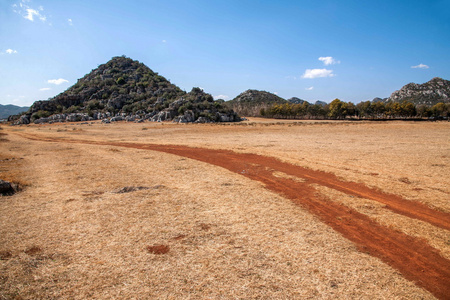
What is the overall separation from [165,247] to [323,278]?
4194mm

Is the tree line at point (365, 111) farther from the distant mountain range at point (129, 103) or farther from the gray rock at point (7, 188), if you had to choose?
the gray rock at point (7, 188)

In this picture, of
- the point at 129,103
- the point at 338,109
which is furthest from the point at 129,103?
the point at 338,109

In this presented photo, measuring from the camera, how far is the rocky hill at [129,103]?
3398 inches

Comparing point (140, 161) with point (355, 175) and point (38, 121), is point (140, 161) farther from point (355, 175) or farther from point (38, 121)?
point (38, 121)

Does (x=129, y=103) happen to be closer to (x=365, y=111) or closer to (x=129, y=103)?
(x=129, y=103)

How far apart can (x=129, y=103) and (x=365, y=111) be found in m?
118

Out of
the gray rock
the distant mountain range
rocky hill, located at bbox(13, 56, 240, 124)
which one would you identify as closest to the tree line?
the distant mountain range

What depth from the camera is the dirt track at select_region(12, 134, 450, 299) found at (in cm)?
571

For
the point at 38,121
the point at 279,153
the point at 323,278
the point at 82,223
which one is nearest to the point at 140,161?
the point at 82,223

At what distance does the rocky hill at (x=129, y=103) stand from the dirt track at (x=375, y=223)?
66.5m

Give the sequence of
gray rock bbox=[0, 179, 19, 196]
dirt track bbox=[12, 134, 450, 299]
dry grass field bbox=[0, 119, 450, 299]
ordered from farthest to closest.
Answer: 1. gray rock bbox=[0, 179, 19, 196]
2. dirt track bbox=[12, 134, 450, 299]
3. dry grass field bbox=[0, 119, 450, 299]

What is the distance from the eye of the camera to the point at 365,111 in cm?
11625

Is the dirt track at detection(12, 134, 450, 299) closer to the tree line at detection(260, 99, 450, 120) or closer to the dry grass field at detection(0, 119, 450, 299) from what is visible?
the dry grass field at detection(0, 119, 450, 299)

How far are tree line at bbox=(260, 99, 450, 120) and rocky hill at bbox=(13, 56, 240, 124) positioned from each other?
1985 inches
